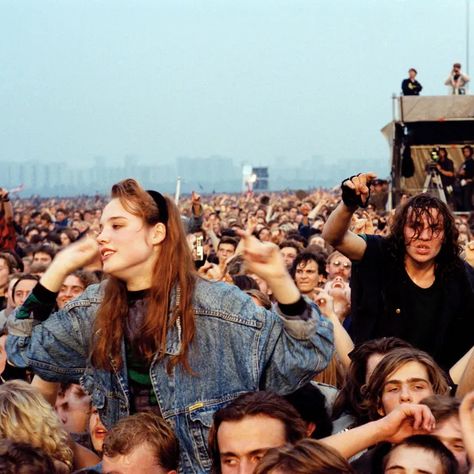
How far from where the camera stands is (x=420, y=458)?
361 cm

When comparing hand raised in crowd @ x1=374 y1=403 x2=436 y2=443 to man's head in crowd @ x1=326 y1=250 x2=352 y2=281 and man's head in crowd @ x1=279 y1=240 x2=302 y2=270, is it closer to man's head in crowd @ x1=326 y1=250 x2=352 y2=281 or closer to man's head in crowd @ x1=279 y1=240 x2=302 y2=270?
man's head in crowd @ x1=326 y1=250 x2=352 y2=281

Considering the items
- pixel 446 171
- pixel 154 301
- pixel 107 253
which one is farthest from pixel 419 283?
pixel 446 171

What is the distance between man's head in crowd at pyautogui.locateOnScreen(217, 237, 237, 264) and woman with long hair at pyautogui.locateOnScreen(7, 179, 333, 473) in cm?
627

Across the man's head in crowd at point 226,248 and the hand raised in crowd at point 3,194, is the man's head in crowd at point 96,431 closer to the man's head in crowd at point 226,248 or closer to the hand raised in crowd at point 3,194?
the man's head in crowd at point 226,248

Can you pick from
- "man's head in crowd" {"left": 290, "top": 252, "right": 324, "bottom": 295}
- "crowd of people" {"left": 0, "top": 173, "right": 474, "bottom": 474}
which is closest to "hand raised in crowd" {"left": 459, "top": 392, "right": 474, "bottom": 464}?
"crowd of people" {"left": 0, "top": 173, "right": 474, "bottom": 474}

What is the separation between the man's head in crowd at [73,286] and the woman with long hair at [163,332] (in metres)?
2.74

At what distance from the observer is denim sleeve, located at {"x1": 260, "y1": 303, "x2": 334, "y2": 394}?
3.89 m

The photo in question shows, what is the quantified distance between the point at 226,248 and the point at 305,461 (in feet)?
24.0

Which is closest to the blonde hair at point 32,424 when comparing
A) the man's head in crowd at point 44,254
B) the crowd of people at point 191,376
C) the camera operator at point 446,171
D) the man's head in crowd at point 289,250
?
the crowd of people at point 191,376

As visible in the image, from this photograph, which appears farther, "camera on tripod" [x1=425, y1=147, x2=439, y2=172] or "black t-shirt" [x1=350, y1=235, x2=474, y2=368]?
"camera on tripod" [x1=425, y1=147, x2=439, y2=172]

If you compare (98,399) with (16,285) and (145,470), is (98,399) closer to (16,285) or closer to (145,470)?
(145,470)

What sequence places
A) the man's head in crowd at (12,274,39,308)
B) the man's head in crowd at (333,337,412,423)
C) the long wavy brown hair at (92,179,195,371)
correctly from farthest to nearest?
the man's head in crowd at (12,274,39,308)
the man's head in crowd at (333,337,412,423)
the long wavy brown hair at (92,179,195,371)

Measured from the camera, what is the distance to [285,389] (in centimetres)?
407

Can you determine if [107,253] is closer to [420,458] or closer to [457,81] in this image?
[420,458]
